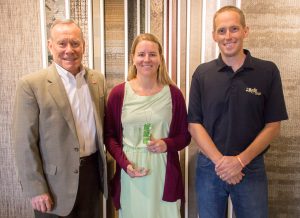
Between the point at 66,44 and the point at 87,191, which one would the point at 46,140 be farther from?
the point at 66,44

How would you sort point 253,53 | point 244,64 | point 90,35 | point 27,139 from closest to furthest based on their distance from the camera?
point 27,139, point 244,64, point 253,53, point 90,35

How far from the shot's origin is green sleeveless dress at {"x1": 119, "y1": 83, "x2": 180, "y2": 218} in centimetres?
169

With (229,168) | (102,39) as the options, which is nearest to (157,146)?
(229,168)

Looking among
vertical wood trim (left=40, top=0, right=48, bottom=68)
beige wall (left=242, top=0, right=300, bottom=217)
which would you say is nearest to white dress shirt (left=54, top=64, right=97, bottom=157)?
vertical wood trim (left=40, top=0, right=48, bottom=68)

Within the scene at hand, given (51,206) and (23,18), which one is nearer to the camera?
(51,206)

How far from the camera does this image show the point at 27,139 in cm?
148

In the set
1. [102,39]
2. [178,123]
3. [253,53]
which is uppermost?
[102,39]

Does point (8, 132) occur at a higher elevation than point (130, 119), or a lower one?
lower

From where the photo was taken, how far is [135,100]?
1702 millimetres

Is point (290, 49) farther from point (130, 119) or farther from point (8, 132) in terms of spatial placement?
point (8, 132)

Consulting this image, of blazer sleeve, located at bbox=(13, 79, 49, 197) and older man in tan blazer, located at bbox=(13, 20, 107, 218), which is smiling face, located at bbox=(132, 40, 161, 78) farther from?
blazer sleeve, located at bbox=(13, 79, 49, 197)

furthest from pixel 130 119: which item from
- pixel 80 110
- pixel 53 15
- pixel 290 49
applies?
pixel 290 49

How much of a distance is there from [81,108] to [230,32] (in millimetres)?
855

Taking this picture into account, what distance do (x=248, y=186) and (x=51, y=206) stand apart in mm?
1019
